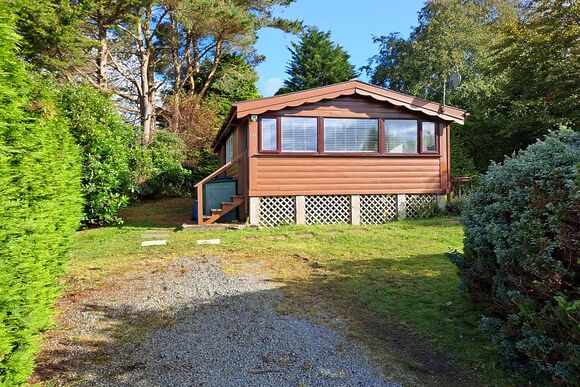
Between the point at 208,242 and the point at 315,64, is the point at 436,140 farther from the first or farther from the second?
the point at 315,64

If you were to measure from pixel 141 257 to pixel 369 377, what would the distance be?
4840 mm

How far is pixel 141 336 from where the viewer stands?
3242mm

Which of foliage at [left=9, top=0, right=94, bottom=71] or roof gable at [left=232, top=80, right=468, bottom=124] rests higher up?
foliage at [left=9, top=0, right=94, bottom=71]

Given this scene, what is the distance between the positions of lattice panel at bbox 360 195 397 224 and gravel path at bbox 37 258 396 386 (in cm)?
641

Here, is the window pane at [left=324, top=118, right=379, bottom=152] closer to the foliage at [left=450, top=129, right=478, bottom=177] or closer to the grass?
the grass

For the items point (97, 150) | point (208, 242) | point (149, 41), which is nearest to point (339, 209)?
point (208, 242)

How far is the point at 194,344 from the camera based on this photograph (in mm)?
3094

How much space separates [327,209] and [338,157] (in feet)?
4.68

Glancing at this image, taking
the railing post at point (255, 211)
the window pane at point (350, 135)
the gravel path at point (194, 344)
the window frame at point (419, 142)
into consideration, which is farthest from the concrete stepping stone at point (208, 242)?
the window frame at point (419, 142)

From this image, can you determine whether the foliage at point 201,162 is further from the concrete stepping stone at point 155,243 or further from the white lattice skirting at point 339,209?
the concrete stepping stone at point 155,243

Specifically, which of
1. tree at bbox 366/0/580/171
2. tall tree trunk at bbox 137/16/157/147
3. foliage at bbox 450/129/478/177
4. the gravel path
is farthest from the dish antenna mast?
the gravel path

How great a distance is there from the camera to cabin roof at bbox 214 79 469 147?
31.2 ft

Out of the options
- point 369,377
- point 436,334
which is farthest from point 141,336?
point 436,334

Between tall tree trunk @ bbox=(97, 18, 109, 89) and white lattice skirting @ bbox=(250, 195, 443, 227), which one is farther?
tall tree trunk @ bbox=(97, 18, 109, 89)
